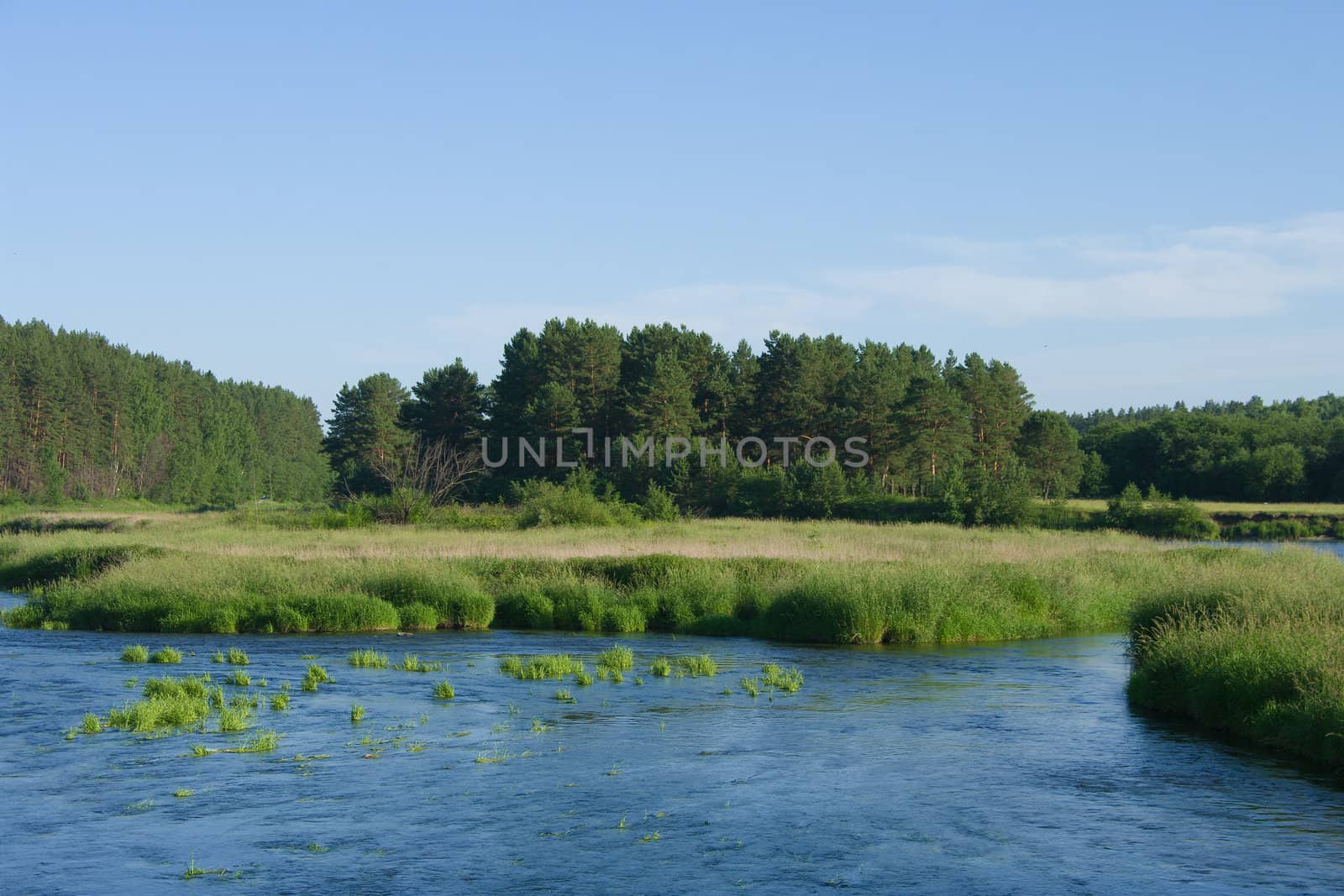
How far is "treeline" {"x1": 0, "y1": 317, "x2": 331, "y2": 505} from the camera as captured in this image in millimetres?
109344

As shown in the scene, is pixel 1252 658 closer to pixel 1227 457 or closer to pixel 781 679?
pixel 781 679

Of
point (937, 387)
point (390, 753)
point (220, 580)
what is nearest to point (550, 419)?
point (937, 387)

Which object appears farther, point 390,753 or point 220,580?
point 220,580

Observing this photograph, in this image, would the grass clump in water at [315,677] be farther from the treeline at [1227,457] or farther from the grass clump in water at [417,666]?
the treeline at [1227,457]

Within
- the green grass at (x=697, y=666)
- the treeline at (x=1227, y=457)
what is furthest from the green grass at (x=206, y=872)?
the treeline at (x=1227, y=457)

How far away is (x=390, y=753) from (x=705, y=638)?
1412 centimetres

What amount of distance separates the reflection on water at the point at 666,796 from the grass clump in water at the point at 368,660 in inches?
62.1

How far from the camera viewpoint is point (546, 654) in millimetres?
25953

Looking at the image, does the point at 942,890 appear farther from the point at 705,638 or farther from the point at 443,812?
the point at 705,638

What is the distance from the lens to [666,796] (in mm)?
14523

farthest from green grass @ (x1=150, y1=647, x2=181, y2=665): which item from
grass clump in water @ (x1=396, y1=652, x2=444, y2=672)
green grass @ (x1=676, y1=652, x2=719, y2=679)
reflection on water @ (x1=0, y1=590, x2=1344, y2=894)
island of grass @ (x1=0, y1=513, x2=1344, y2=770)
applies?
green grass @ (x1=676, y1=652, x2=719, y2=679)

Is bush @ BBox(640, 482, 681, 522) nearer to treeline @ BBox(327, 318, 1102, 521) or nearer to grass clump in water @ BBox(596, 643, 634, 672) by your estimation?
treeline @ BBox(327, 318, 1102, 521)

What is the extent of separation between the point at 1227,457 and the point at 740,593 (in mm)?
85296

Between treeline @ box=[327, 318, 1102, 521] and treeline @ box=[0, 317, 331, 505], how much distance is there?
12.4m
